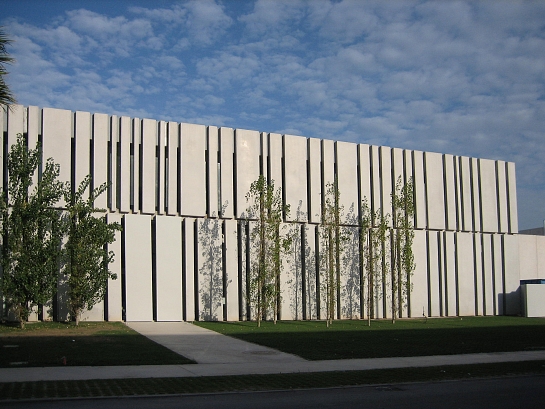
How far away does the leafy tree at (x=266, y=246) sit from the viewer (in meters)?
29.5

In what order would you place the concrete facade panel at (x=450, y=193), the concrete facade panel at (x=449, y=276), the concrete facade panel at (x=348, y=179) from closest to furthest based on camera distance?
the concrete facade panel at (x=348, y=179) < the concrete facade panel at (x=449, y=276) < the concrete facade panel at (x=450, y=193)

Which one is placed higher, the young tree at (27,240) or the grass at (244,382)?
the young tree at (27,240)

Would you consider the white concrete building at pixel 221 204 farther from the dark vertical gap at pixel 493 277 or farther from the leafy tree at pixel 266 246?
the dark vertical gap at pixel 493 277

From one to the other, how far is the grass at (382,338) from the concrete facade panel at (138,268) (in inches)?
122

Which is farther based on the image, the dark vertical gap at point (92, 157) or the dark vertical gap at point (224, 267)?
the dark vertical gap at point (224, 267)

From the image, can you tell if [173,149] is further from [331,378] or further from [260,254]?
[331,378]

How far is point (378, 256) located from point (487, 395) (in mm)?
21304

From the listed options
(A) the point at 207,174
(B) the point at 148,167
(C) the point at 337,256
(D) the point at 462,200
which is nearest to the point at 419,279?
(D) the point at 462,200

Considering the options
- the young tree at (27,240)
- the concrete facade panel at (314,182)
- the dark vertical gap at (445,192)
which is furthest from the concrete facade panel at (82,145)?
the dark vertical gap at (445,192)

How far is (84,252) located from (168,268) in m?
5.14

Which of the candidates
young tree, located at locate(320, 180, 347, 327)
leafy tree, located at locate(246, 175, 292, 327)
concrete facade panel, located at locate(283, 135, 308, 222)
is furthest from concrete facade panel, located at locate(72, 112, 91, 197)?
young tree, located at locate(320, 180, 347, 327)

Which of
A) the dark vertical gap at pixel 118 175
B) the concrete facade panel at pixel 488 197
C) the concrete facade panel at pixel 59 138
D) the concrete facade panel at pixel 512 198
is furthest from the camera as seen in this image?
the concrete facade panel at pixel 512 198

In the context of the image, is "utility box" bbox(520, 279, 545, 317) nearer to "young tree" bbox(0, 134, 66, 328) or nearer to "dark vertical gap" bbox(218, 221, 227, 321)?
"dark vertical gap" bbox(218, 221, 227, 321)

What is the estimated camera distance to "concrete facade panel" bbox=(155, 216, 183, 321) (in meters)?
29.0
